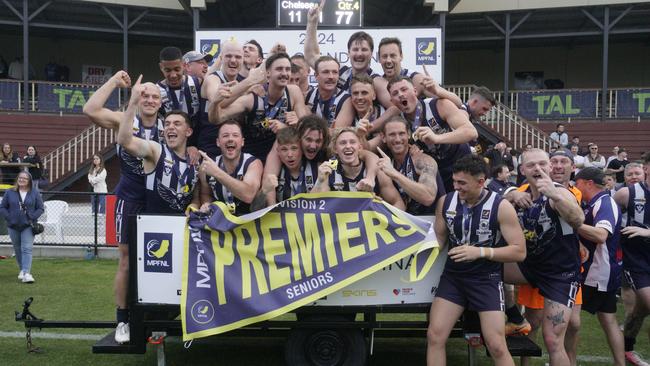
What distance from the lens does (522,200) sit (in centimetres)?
446

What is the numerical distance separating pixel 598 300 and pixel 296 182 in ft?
9.15

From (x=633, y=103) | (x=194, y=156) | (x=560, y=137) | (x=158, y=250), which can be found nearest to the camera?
Result: (x=158, y=250)

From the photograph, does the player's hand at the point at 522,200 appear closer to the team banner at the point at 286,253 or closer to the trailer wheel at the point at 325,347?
the team banner at the point at 286,253

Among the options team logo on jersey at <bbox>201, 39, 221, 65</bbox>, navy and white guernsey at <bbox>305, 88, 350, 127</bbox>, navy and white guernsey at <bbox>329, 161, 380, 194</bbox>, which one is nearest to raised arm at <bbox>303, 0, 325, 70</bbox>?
navy and white guernsey at <bbox>305, 88, 350, 127</bbox>

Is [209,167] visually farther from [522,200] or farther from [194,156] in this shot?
[522,200]

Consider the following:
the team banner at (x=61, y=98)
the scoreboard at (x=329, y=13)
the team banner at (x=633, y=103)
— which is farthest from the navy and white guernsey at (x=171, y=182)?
the team banner at (x=633, y=103)

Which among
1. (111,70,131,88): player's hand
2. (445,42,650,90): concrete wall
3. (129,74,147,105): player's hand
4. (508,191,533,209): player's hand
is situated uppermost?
(445,42,650,90): concrete wall

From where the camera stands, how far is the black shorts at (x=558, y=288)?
4.38 meters

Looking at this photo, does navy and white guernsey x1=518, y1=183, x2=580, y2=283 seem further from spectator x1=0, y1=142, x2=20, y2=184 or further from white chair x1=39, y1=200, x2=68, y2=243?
spectator x1=0, y1=142, x2=20, y2=184

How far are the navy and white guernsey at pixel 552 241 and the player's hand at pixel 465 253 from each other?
0.64 metres

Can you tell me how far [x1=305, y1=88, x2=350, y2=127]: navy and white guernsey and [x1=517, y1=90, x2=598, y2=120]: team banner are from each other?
53.1ft

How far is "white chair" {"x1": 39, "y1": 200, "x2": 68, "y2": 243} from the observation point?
35.5 ft

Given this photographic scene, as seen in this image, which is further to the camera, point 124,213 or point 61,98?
point 61,98

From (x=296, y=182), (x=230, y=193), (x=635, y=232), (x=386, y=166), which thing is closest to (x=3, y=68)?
(x=230, y=193)
